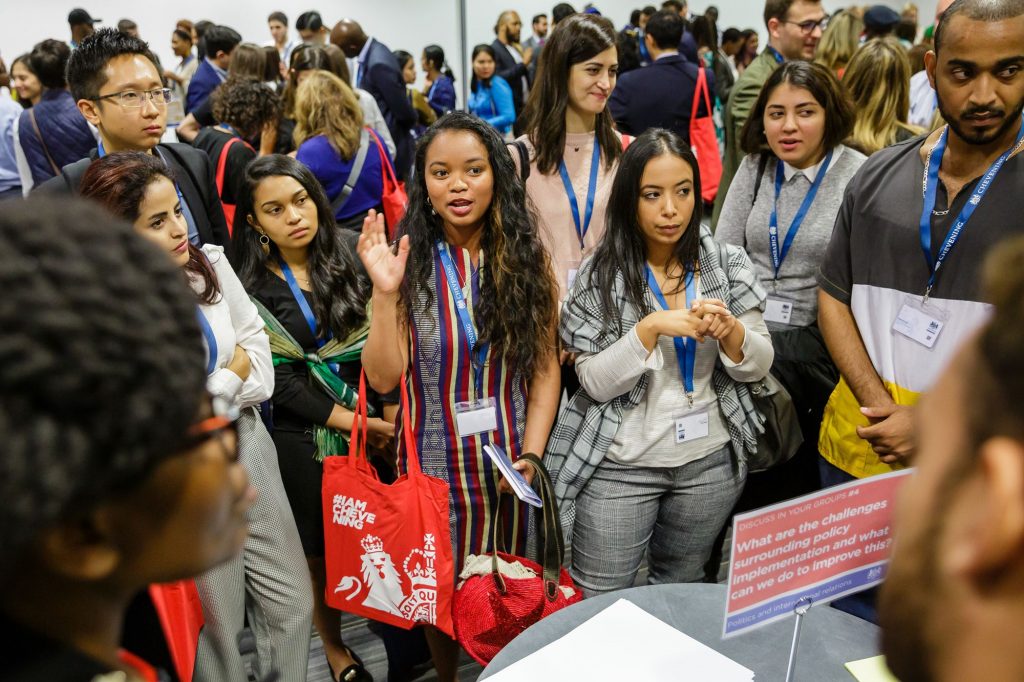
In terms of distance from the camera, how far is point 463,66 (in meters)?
9.90

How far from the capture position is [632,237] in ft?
6.83

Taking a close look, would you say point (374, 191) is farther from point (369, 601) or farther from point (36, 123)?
point (369, 601)

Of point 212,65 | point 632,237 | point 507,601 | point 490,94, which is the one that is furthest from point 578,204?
point 490,94

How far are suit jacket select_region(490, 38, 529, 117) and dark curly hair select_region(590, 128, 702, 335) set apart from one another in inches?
206

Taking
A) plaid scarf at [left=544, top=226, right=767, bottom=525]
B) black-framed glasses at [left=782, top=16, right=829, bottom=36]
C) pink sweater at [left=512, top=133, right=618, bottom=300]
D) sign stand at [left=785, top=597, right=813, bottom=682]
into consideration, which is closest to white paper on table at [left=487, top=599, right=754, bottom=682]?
sign stand at [left=785, top=597, right=813, bottom=682]

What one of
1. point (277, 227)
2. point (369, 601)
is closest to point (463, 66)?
point (277, 227)

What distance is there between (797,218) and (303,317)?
1.54m

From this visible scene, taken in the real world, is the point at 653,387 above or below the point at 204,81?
below

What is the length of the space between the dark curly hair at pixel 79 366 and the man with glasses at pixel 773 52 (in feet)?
10.8

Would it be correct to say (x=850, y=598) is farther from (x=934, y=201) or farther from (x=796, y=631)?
(x=934, y=201)

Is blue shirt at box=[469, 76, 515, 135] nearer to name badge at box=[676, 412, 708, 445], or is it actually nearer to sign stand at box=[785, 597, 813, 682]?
name badge at box=[676, 412, 708, 445]

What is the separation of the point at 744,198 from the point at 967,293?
3.43ft

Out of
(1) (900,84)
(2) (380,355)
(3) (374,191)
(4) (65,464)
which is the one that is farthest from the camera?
(3) (374,191)

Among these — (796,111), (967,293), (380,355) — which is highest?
(796,111)
